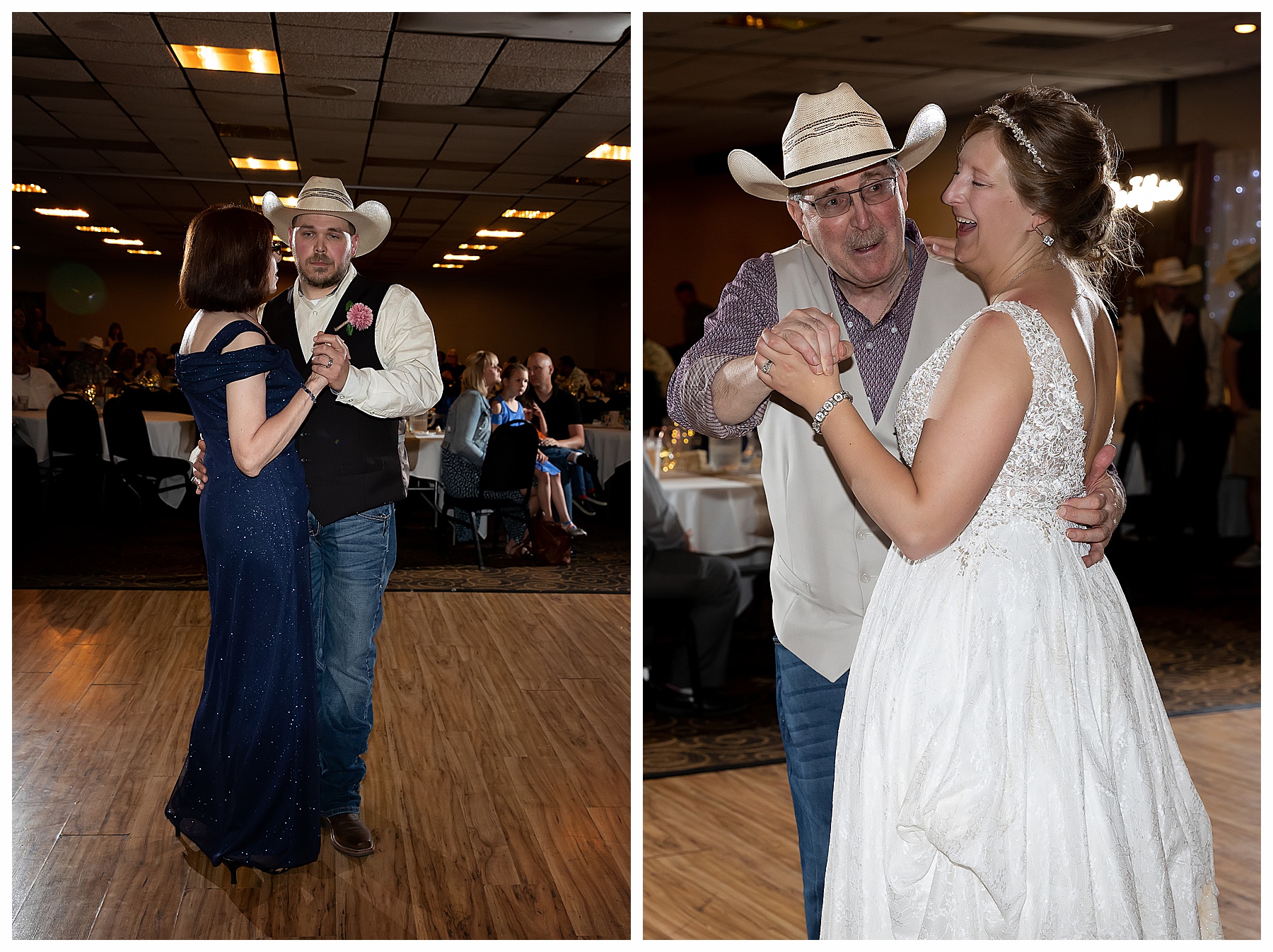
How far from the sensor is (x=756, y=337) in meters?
1.90

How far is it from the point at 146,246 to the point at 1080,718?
14.4 m

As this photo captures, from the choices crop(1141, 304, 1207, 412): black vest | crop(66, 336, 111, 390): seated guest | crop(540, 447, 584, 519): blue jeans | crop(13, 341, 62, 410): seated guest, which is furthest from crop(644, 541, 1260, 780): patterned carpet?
crop(13, 341, 62, 410): seated guest

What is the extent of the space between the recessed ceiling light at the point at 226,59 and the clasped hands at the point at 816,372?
5.04 metres

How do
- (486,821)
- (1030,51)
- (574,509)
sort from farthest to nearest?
(574,509)
(1030,51)
(486,821)

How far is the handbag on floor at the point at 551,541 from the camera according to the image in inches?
273

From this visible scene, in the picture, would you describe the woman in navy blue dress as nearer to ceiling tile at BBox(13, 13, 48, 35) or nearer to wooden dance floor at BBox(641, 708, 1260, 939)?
wooden dance floor at BBox(641, 708, 1260, 939)

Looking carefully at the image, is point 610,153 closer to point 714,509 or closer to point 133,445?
point 133,445

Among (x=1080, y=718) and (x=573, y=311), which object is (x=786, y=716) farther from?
(x=573, y=311)

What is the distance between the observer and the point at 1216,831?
121 inches

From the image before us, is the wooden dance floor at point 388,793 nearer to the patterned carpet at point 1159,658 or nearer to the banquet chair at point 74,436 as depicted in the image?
the patterned carpet at point 1159,658

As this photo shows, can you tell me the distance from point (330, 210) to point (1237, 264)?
7.28 m

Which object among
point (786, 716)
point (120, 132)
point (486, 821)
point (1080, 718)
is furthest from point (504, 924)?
point (120, 132)

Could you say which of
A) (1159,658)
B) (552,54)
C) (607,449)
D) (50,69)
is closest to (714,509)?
(1159,658)

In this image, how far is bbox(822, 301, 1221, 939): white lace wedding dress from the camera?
59.6 inches
